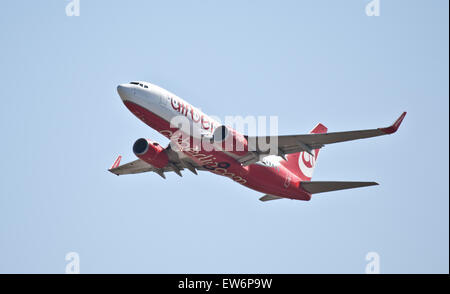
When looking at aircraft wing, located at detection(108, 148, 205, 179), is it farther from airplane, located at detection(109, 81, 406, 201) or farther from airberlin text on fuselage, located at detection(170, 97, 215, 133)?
airberlin text on fuselage, located at detection(170, 97, 215, 133)

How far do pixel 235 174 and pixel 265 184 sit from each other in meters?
2.61

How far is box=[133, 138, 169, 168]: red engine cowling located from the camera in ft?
135

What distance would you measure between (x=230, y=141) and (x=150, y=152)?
19.4ft

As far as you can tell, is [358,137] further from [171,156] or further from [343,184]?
[171,156]

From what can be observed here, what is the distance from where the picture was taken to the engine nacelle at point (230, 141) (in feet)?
125

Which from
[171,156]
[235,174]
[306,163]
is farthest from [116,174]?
[306,163]

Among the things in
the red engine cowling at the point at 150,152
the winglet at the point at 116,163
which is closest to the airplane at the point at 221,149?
the red engine cowling at the point at 150,152

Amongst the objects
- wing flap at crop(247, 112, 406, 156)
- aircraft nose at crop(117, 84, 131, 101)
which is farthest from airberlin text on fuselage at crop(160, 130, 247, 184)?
aircraft nose at crop(117, 84, 131, 101)

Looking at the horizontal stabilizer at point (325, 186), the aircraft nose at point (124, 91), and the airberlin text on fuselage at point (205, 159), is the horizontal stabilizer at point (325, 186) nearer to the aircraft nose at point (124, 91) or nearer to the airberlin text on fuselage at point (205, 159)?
the airberlin text on fuselage at point (205, 159)

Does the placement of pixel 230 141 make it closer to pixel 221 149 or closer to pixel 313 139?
pixel 221 149

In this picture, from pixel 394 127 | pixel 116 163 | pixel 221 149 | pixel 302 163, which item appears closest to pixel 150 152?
pixel 221 149

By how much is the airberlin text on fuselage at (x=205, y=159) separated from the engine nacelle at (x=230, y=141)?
44.9 inches

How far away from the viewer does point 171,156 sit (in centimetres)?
4250

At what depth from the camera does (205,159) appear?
39.6 meters
